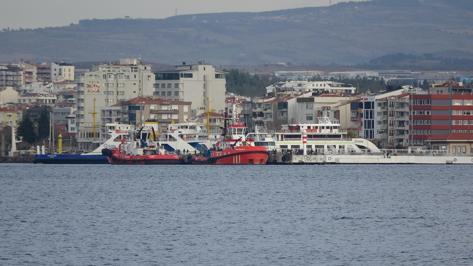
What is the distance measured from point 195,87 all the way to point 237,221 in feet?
340

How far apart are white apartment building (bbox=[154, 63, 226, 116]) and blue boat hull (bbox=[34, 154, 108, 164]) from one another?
36.6m

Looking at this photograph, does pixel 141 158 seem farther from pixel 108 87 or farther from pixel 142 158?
pixel 108 87

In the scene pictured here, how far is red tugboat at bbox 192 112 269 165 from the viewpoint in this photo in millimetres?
108688

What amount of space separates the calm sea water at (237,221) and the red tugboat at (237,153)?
23192 millimetres

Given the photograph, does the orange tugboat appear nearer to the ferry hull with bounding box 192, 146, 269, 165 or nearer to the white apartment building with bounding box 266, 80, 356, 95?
the ferry hull with bounding box 192, 146, 269, 165

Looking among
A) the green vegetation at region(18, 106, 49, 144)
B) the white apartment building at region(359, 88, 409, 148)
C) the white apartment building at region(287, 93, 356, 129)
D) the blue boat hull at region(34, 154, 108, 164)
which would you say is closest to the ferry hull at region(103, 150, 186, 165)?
the blue boat hull at region(34, 154, 108, 164)

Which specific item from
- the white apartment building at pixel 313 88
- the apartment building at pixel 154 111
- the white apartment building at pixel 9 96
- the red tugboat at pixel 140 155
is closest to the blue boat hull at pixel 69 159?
the red tugboat at pixel 140 155

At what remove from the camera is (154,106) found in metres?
139

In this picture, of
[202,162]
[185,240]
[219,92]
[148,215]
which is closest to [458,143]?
[202,162]

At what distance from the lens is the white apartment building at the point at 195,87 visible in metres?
153

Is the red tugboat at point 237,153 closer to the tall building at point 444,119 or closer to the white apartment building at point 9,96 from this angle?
the tall building at point 444,119

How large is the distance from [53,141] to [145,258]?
9123 centimetres

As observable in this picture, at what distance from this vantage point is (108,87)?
151000 mm

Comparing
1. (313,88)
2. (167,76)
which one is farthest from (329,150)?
(313,88)
